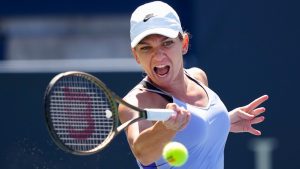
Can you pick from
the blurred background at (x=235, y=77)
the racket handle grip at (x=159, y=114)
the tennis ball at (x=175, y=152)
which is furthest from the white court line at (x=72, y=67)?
the tennis ball at (x=175, y=152)

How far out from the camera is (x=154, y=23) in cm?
320

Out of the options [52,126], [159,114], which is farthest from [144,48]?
[52,126]

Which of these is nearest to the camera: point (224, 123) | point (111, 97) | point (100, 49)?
point (111, 97)

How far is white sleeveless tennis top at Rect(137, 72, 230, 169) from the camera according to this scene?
3.19m

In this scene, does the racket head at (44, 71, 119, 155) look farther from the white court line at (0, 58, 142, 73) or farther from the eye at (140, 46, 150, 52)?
the white court line at (0, 58, 142, 73)

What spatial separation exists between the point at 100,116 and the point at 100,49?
13.6 ft

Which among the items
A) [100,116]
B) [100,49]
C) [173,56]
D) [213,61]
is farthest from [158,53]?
[100,49]

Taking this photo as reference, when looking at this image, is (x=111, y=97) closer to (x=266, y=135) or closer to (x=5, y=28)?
(x=266, y=135)

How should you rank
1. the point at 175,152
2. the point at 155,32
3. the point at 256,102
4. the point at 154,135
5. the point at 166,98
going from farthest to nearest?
the point at 256,102 < the point at 166,98 < the point at 155,32 < the point at 154,135 < the point at 175,152

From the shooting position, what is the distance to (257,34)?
6309mm

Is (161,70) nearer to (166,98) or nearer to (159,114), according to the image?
(166,98)

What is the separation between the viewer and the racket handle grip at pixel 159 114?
9.70ft

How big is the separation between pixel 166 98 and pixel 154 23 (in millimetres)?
305

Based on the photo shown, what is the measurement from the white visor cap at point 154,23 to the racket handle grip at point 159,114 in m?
0.31
